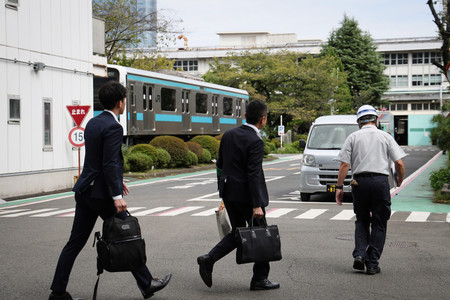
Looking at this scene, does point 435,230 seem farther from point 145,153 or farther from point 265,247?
point 145,153

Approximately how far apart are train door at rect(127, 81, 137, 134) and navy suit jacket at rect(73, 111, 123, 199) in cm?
2230

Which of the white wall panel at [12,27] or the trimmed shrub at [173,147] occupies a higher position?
the white wall panel at [12,27]

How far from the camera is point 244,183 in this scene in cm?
662

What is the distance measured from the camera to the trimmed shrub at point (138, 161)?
2750 cm

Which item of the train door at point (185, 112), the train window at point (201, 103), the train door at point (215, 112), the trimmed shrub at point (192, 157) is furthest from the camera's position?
the train door at point (215, 112)

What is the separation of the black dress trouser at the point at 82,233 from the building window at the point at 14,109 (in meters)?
13.7

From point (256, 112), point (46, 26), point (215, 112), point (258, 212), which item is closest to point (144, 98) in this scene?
point (46, 26)

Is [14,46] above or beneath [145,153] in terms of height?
above

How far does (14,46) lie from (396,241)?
42.2 feet

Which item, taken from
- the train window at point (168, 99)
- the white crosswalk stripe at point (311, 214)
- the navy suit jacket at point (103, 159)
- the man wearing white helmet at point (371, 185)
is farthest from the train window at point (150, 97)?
the navy suit jacket at point (103, 159)

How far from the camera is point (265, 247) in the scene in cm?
644

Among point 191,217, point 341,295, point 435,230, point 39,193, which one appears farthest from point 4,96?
point 341,295

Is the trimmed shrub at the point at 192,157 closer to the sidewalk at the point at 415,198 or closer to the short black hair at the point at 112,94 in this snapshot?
the sidewalk at the point at 415,198

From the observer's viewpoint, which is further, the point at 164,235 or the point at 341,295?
the point at 164,235
